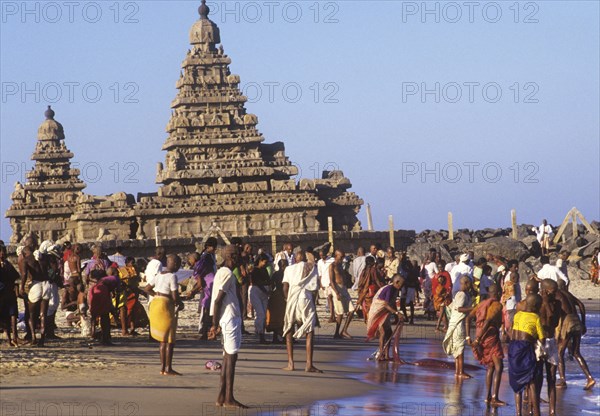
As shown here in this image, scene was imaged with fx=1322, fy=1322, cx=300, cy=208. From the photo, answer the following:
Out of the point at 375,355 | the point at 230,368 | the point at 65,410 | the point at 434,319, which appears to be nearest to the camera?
the point at 65,410

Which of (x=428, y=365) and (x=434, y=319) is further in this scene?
(x=434, y=319)

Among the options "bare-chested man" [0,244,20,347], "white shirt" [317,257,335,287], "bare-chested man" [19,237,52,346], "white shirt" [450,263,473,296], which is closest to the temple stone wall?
"white shirt" [317,257,335,287]

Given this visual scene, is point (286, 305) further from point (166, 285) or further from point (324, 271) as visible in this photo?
point (324, 271)

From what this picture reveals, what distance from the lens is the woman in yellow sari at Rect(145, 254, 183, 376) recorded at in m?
14.9

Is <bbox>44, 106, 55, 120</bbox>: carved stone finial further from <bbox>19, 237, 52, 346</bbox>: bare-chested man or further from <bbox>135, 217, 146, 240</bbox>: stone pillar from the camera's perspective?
<bbox>19, 237, 52, 346</bbox>: bare-chested man

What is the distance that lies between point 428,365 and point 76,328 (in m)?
6.84

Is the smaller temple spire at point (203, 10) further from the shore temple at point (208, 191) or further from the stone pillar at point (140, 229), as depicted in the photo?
the stone pillar at point (140, 229)

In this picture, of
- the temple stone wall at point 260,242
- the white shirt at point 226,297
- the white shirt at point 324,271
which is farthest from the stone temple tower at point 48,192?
the white shirt at point 226,297

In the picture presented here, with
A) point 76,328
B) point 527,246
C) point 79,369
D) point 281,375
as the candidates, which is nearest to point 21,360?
point 79,369

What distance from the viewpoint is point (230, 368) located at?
42.3 ft

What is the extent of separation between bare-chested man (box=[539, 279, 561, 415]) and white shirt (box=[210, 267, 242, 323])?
3231mm

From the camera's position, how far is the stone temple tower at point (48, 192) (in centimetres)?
6781

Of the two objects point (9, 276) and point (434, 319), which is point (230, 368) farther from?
point (434, 319)

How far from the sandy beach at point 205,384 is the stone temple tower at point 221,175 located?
→ 1487 inches
